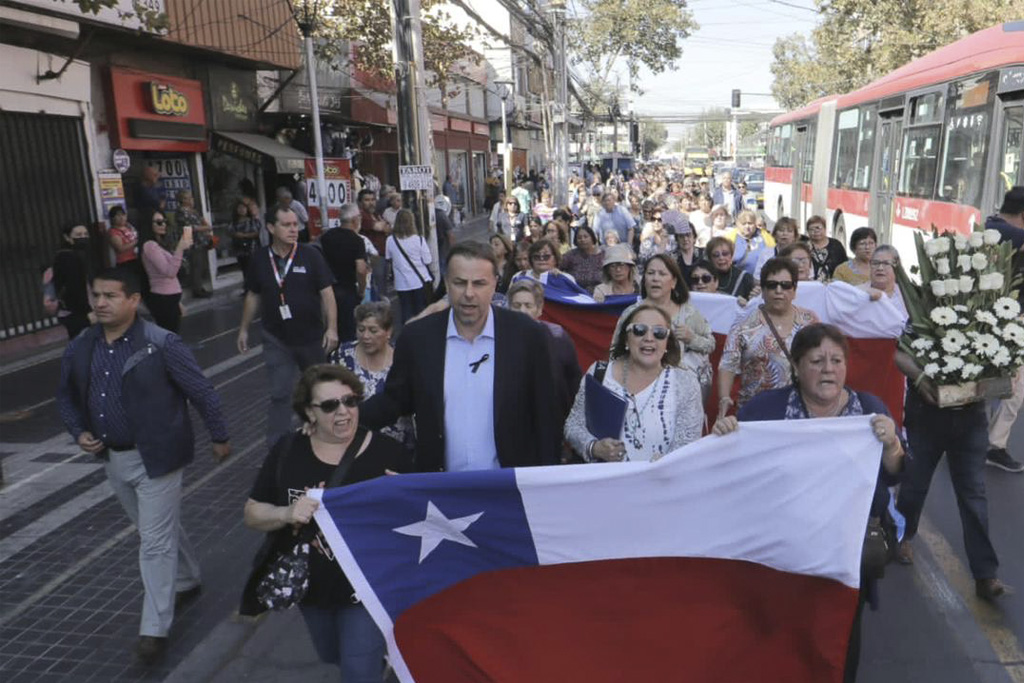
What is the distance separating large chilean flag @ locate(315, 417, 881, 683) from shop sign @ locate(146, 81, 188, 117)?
14.8 m

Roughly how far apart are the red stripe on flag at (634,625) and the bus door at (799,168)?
2112 centimetres

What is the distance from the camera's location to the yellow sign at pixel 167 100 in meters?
16.0

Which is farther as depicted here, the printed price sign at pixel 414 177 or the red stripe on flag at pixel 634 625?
the printed price sign at pixel 414 177

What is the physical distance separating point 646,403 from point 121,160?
1348cm

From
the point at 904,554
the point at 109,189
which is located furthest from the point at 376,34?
the point at 904,554

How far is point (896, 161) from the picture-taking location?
15.0m

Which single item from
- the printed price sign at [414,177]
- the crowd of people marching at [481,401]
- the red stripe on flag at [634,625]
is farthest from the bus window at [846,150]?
the red stripe on flag at [634,625]

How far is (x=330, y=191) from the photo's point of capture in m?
17.2

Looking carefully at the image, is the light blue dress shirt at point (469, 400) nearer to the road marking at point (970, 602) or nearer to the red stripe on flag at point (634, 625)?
the red stripe on flag at point (634, 625)

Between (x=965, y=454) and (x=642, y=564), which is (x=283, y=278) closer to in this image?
(x=642, y=564)

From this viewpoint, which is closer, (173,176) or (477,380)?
(477,380)

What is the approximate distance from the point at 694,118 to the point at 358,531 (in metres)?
124

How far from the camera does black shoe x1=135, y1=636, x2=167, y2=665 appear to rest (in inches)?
173

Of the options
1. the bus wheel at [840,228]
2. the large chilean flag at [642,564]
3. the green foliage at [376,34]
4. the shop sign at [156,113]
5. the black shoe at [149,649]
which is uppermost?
the green foliage at [376,34]
